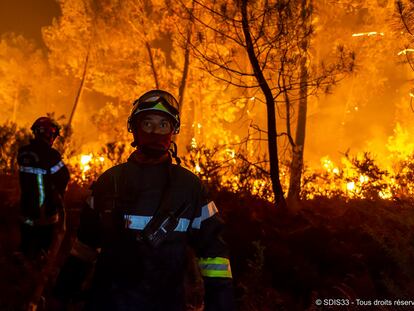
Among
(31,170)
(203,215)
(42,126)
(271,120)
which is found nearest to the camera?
(203,215)

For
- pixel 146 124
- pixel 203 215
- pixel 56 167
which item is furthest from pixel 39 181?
pixel 203 215

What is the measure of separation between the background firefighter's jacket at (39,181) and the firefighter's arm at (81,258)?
2.27m

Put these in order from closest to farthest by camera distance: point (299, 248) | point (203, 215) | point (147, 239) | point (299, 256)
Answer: point (147, 239) → point (203, 215) → point (299, 256) → point (299, 248)

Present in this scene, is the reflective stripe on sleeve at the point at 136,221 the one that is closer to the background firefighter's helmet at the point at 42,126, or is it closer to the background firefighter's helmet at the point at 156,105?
the background firefighter's helmet at the point at 156,105

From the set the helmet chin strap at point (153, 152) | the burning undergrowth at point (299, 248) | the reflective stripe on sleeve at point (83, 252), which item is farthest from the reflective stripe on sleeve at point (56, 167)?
the helmet chin strap at point (153, 152)

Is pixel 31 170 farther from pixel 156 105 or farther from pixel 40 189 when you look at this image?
pixel 156 105

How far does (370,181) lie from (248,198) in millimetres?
3309

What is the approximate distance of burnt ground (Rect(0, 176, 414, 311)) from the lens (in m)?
3.63

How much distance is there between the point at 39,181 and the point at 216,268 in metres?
2.89

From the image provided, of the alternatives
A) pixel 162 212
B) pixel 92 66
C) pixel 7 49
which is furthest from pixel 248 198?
pixel 7 49

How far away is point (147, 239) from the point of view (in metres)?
1.87

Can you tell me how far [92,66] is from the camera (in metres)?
21.3

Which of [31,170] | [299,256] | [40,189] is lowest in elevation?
[299,256]

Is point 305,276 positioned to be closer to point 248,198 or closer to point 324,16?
point 248,198
